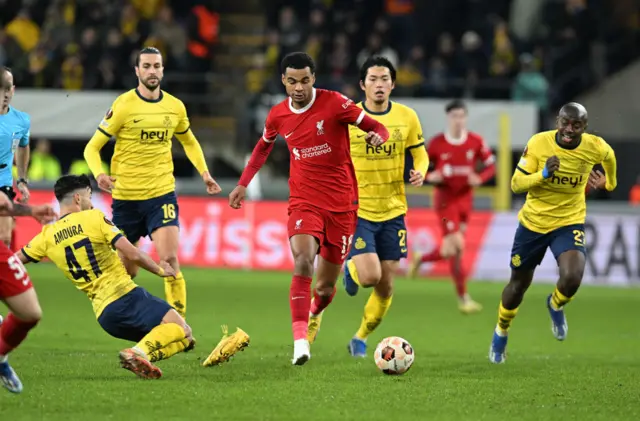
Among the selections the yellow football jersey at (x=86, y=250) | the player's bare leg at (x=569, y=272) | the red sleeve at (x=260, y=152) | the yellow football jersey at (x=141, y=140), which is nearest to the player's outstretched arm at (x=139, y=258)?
the yellow football jersey at (x=86, y=250)

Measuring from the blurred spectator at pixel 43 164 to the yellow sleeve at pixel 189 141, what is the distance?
11.3 metres

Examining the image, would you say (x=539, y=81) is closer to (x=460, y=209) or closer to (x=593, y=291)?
(x=593, y=291)

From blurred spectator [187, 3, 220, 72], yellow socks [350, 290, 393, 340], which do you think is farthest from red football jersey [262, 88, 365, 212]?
blurred spectator [187, 3, 220, 72]

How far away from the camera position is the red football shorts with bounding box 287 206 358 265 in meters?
10.1

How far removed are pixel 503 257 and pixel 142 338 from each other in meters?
12.8

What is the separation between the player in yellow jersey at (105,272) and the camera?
8922mm

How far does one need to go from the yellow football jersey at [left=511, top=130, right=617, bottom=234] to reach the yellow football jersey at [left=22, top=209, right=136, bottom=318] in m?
3.83

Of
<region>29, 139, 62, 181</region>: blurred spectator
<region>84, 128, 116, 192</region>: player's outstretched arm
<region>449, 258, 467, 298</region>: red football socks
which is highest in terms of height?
<region>84, 128, 116, 192</region>: player's outstretched arm

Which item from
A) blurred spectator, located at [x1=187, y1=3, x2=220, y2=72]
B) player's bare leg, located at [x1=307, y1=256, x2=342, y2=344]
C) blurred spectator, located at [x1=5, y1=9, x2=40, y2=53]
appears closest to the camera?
player's bare leg, located at [x1=307, y1=256, x2=342, y2=344]

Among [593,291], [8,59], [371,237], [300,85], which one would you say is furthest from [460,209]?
[8,59]

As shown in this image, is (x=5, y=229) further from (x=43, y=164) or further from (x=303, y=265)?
(x=43, y=164)

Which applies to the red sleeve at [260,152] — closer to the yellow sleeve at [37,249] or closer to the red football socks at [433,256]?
the yellow sleeve at [37,249]

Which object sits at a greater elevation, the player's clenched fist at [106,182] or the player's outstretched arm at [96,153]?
the player's outstretched arm at [96,153]

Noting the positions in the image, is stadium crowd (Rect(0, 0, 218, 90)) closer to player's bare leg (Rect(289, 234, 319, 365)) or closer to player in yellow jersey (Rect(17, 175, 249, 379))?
player's bare leg (Rect(289, 234, 319, 365))
